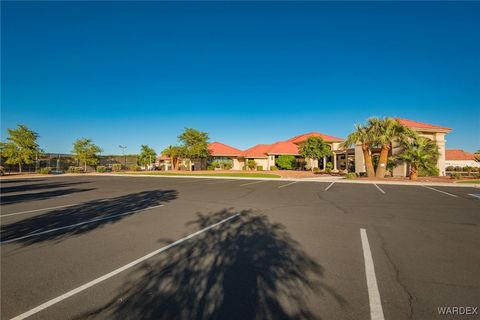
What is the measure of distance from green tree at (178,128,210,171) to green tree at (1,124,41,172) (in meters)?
22.8

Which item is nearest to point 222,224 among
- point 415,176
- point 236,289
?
point 236,289

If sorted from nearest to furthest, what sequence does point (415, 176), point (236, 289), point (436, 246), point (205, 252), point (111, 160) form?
point (236, 289) < point (205, 252) < point (436, 246) < point (415, 176) < point (111, 160)

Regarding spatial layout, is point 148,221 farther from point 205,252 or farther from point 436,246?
point 436,246

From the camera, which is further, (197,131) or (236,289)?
(197,131)

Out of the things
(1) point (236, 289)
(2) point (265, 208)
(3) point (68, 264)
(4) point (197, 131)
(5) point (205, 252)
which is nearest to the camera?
(1) point (236, 289)

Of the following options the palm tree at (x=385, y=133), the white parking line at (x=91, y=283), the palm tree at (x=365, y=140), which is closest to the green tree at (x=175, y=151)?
the palm tree at (x=365, y=140)

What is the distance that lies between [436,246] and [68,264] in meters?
7.33

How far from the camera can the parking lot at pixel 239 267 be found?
2.86m

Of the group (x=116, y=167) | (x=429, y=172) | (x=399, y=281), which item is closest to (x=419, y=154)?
(x=429, y=172)

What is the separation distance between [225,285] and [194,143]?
120ft

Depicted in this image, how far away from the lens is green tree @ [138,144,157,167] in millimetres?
51000

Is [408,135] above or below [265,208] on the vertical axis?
above

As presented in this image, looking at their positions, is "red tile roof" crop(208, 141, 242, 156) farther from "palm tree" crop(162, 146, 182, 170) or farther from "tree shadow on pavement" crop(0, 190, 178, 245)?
"tree shadow on pavement" crop(0, 190, 178, 245)

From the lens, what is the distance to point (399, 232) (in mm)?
5895
